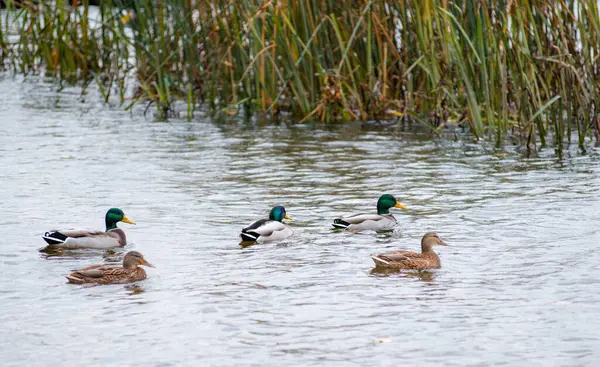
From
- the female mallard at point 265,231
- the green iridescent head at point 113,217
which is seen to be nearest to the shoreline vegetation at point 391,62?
the female mallard at point 265,231

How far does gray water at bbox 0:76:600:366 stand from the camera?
7586 millimetres

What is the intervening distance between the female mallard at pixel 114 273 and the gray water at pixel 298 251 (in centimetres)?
7

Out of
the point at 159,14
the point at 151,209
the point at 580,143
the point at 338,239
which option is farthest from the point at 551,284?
the point at 159,14

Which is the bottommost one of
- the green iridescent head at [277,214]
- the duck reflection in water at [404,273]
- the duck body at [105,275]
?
the duck reflection in water at [404,273]

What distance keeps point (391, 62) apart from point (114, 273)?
8.39 metres

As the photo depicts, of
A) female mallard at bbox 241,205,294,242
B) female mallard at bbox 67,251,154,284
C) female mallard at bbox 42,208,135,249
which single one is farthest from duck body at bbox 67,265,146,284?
female mallard at bbox 241,205,294,242

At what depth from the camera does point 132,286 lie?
9.09m

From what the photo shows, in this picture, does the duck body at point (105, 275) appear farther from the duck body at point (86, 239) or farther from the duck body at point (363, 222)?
the duck body at point (363, 222)

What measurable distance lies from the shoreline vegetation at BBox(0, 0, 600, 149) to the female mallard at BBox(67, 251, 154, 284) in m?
5.86

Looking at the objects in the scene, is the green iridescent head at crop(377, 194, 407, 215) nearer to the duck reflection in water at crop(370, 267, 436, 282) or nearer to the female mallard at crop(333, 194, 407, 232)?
the female mallard at crop(333, 194, 407, 232)

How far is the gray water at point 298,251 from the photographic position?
7.59 meters

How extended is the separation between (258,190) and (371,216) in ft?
8.07

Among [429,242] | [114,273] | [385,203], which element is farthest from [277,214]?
[114,273]

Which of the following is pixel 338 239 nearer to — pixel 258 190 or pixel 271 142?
pixel 258 190
